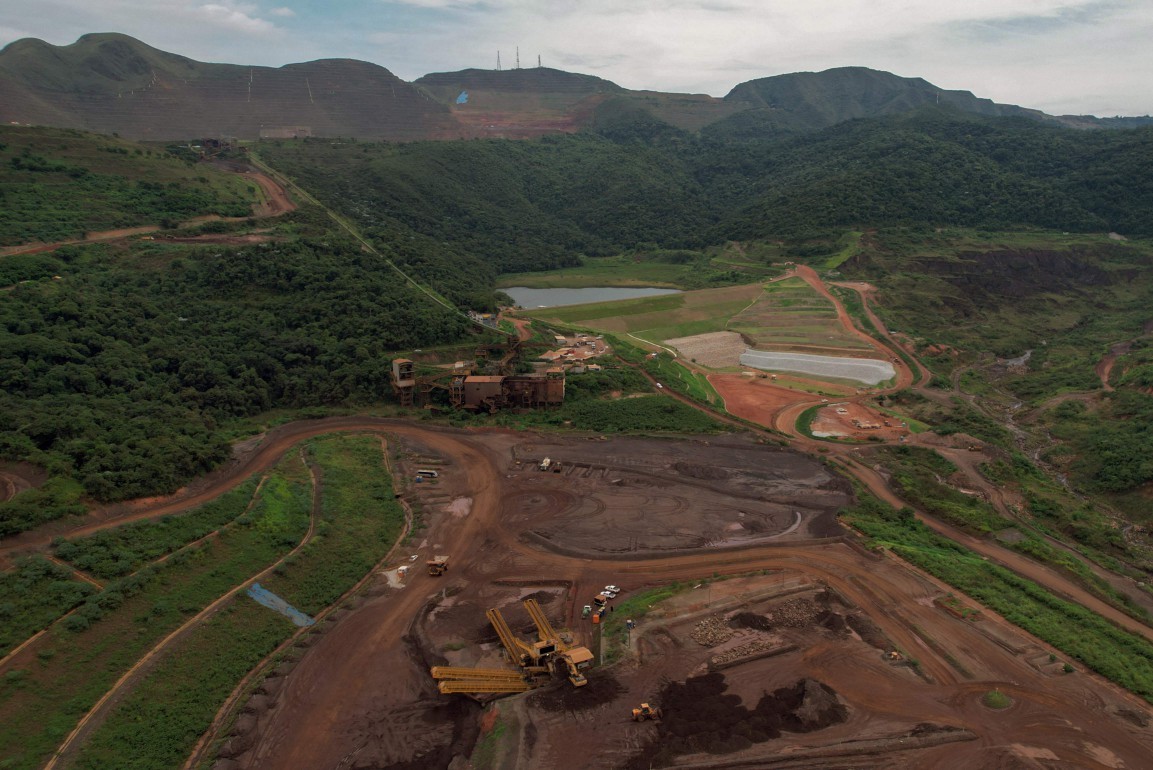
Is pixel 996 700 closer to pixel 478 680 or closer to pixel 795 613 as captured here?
pixel 795 613

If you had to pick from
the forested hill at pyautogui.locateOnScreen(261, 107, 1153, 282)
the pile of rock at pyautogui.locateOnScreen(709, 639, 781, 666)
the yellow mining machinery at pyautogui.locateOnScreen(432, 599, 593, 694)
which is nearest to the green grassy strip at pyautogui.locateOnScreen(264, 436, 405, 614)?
the yellow mining machinery at pyautogui.locateOnScreen(432, 599, 593, 694)

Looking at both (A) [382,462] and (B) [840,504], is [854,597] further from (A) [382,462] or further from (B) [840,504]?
(A) [382,462]

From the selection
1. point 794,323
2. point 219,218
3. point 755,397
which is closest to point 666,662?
point 755,397

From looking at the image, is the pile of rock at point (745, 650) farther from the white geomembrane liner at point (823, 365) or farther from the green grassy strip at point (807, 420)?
the white geomembrane liner at point (823, 365)

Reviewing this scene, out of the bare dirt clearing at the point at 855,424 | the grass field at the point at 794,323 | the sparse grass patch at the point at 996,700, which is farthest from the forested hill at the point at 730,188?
the sparse grass patch at the point at 996,700

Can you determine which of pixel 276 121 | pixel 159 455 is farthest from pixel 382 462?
pixel 276 121

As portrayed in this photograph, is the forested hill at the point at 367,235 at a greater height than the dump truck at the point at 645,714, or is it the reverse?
the forested hill at the point at 367,235
